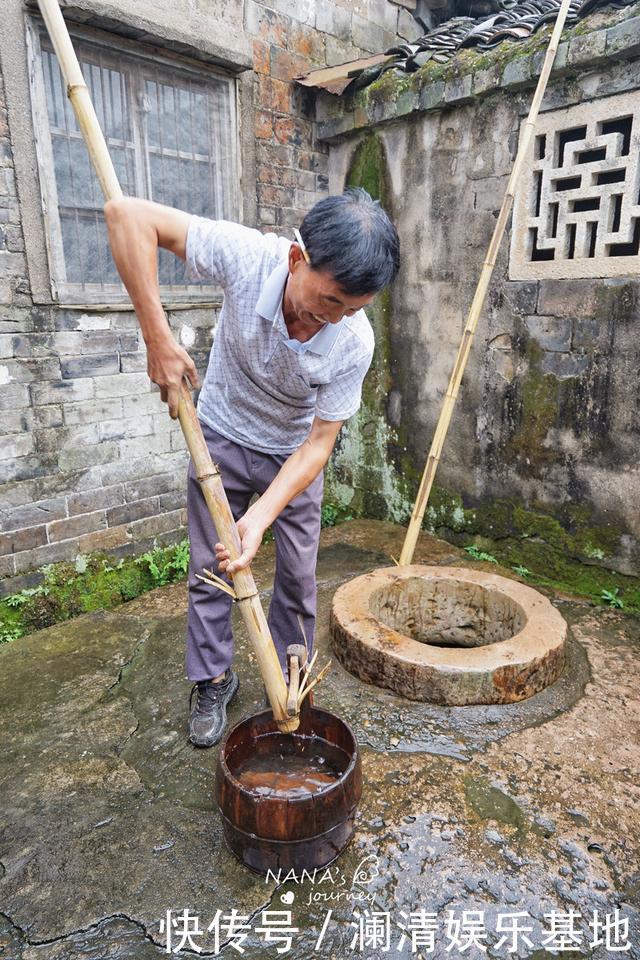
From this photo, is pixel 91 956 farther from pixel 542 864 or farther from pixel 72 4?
pixel 72 4

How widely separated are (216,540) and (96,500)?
192 cm

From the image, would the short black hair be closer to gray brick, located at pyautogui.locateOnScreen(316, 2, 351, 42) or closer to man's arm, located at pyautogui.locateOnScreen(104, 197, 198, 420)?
man's arm, located at pyautogui.locateOnScreen(104, 197, 198, 420)

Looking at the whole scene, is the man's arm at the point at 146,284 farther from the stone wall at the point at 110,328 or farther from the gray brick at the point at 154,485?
the gray brick at the point at 154,485

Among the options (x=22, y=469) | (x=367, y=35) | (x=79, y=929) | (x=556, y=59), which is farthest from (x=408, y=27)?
(x=79, y=929)

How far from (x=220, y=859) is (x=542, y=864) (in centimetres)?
108

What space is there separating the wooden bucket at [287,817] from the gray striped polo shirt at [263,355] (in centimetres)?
115

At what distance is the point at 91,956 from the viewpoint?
190cm

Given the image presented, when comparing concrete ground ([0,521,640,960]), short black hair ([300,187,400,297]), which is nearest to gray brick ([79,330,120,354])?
concrete ground ([0,521,640,960])

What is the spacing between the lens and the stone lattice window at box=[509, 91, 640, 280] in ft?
12.4

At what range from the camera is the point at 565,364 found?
422 centimetres

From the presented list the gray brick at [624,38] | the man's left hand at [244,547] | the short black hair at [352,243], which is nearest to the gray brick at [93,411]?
the man's left hand at [244,547]

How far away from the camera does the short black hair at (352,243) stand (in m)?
1.97

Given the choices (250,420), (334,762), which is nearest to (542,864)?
(334,762)

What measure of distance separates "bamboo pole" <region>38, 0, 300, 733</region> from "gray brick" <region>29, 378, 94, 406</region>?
2.14 m
